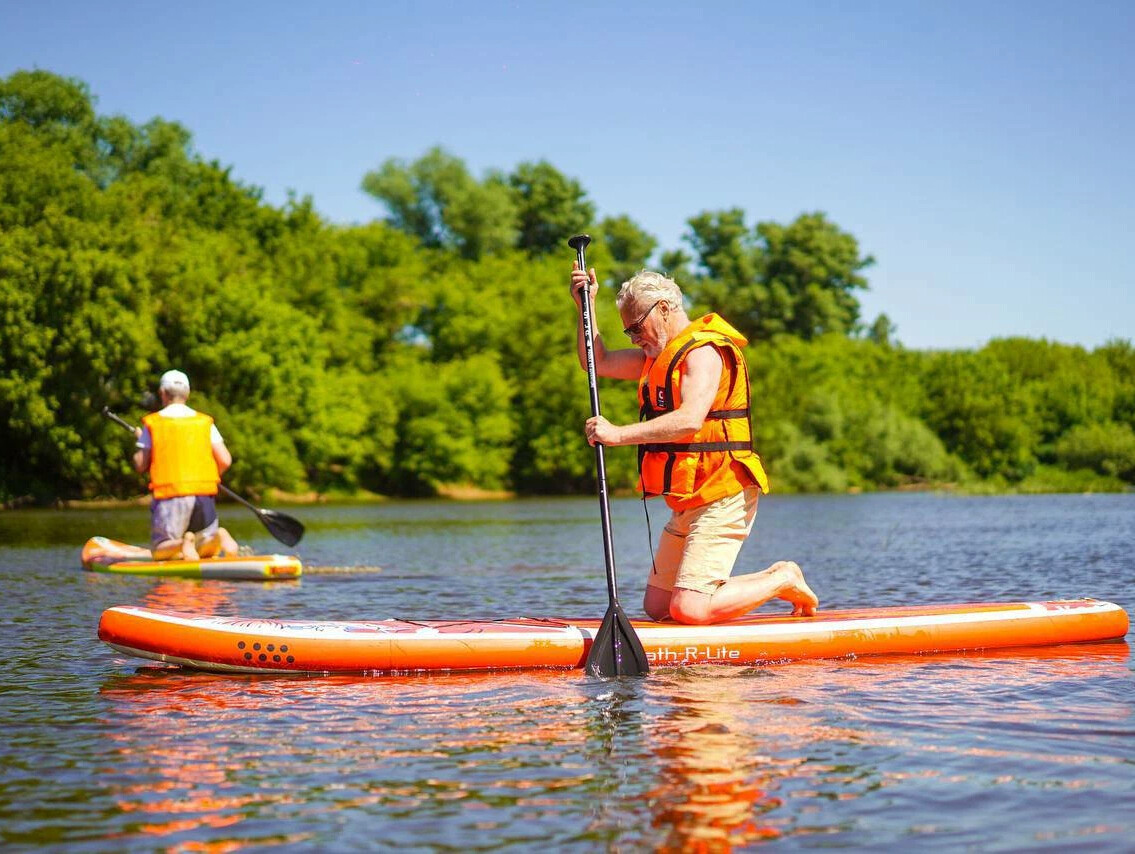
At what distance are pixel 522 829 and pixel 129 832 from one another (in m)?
1.20

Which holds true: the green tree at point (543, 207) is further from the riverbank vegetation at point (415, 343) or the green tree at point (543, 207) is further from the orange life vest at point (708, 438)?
the orange life vest at point (708, 438)

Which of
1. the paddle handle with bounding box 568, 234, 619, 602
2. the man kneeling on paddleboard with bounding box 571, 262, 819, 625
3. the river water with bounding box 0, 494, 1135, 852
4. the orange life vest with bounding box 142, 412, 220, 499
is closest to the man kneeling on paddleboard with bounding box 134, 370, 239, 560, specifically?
the orange life vest with bounding box 142, 412, 220, 499

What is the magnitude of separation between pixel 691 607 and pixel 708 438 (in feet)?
2.91

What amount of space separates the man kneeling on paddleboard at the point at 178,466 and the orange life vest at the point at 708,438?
21.4ft

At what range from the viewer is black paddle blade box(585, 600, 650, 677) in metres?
6.65

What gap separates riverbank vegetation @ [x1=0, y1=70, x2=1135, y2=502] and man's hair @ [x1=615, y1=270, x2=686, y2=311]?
111ft

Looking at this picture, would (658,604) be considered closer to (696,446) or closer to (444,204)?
(696,446)

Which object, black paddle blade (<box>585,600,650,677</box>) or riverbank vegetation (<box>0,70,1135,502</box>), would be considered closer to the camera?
black paddle blade (<box>585,600,650,677</box>)

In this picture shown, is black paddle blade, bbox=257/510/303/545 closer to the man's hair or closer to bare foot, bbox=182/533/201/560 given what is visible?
bare foot, bbox=182/533/201/560

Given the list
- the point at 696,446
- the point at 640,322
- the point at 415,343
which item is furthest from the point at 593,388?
the point at 415,343

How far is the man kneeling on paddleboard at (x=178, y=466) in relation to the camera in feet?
40.4

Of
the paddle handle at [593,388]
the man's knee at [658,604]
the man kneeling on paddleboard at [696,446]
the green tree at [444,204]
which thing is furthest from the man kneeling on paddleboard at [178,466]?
the green tree at [444,204]

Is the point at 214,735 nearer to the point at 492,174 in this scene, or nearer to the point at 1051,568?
the point at 1051,568

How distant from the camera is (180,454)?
12344mm
